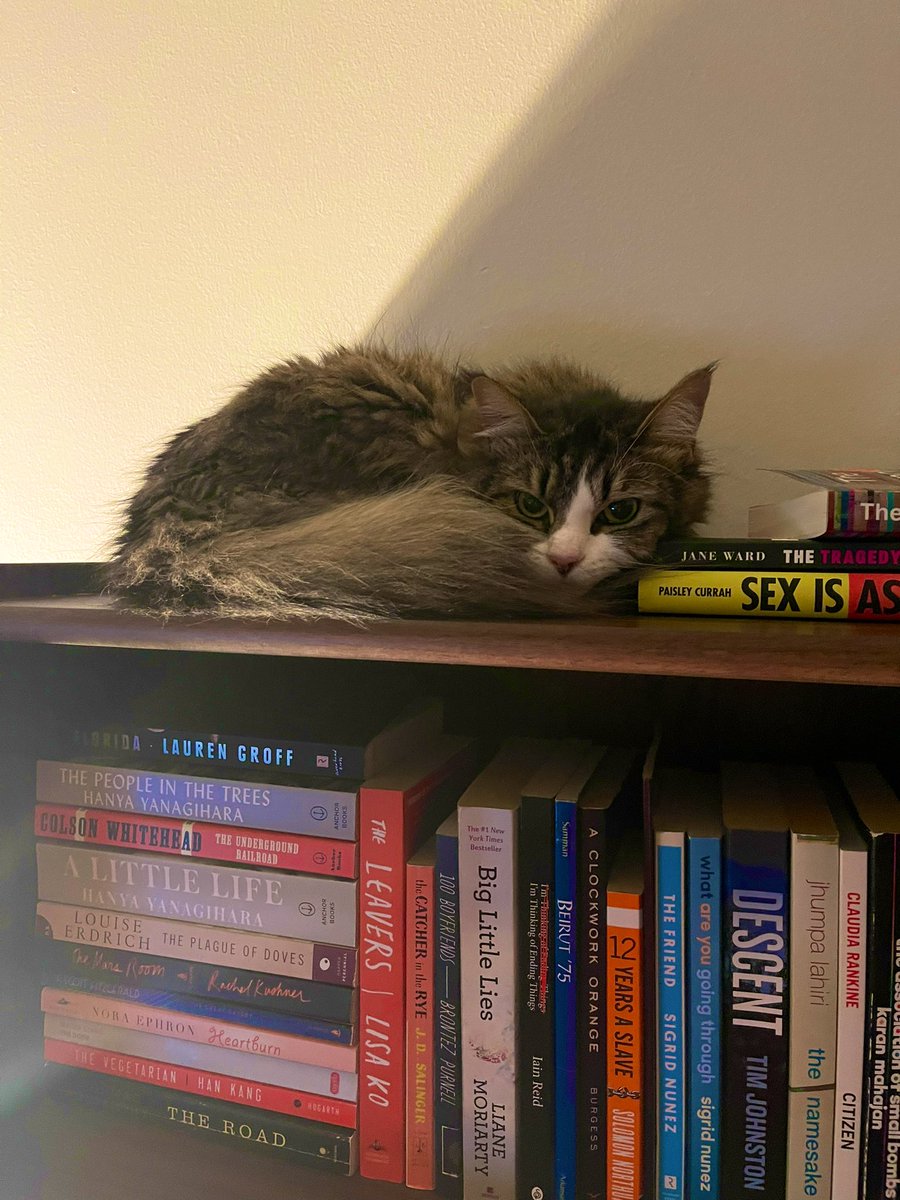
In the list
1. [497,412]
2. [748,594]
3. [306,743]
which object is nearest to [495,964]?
[306,743]

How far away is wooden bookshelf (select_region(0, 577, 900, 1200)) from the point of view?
18.6 inches

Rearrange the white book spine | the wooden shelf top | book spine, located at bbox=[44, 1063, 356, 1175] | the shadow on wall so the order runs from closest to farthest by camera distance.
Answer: the wooden shelf top < the white book spine < book spine, located at bbox=[44, 1063, 356, 1175] < the shadow on wall

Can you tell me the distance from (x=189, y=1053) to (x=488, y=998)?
0.29 m

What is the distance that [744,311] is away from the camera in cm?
83

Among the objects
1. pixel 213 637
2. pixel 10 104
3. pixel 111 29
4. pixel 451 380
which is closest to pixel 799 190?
pixel 451 380

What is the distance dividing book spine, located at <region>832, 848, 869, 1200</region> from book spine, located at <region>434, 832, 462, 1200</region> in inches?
10.7

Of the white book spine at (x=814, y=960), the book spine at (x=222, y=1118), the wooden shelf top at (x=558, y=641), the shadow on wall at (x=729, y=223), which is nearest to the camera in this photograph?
the wooden shelf top at (x=558, y=641)

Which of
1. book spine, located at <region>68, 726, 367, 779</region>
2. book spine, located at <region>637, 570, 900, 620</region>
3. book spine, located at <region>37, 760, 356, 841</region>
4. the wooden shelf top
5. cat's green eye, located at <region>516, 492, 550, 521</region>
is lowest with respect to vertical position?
book spine, located at <region>37, 760, 356, 841</region>

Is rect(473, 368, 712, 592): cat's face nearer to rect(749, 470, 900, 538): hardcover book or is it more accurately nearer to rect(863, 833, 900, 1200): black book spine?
rect(749, 470, 900, 538): hardcover book

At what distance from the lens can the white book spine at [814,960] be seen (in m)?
0.54

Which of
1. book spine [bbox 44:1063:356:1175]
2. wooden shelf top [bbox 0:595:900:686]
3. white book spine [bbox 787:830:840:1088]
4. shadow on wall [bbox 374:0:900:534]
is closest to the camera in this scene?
wooden shelf top [bbox 0:595:900:686]

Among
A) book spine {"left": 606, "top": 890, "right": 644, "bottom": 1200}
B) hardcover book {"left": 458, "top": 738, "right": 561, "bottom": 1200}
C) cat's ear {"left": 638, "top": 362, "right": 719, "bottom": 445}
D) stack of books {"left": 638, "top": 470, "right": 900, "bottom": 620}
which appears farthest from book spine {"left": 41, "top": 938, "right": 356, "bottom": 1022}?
cat's ear {"left": 638, "top": 362, "right": 719, "bottom": 445}

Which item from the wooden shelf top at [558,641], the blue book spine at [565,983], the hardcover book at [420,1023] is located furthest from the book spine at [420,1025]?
the wooden shelf top at [558,641]

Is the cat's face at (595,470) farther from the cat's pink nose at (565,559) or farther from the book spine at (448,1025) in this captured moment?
the book spine at (448,1025)
